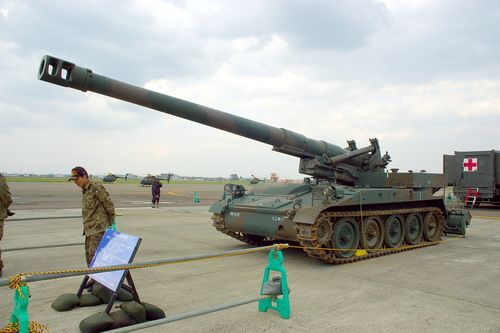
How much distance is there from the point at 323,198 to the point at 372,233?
2064 mm

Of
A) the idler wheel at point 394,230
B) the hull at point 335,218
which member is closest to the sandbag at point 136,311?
the hull at point 335,218

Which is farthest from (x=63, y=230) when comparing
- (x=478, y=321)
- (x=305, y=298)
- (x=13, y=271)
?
(x=478, y=321)

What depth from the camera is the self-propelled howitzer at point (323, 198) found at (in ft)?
24.9

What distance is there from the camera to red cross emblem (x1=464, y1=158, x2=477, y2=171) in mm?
23016

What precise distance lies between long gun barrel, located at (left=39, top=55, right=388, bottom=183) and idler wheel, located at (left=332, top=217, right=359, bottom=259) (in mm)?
1335

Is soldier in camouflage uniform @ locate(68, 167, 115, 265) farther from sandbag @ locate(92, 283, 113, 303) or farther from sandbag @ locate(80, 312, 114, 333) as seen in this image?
sandbag @ locate(80, 312, 114, 333)

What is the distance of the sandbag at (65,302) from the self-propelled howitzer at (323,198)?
112 inches

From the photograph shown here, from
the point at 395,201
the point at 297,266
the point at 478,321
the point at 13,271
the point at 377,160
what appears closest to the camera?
the point at 478,321

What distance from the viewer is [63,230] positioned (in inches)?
516

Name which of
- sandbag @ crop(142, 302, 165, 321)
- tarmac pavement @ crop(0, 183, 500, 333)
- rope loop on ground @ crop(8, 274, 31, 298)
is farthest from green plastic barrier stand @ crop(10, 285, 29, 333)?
sandbag @ crop(142, 302, 165, 321)

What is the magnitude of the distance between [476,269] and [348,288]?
3014 mm

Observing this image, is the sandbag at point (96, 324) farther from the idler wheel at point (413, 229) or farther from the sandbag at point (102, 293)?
the idler wheel at point (413, 229)

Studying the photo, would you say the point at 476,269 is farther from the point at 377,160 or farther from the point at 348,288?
the point at 377,160

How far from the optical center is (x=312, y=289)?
21.6ft
